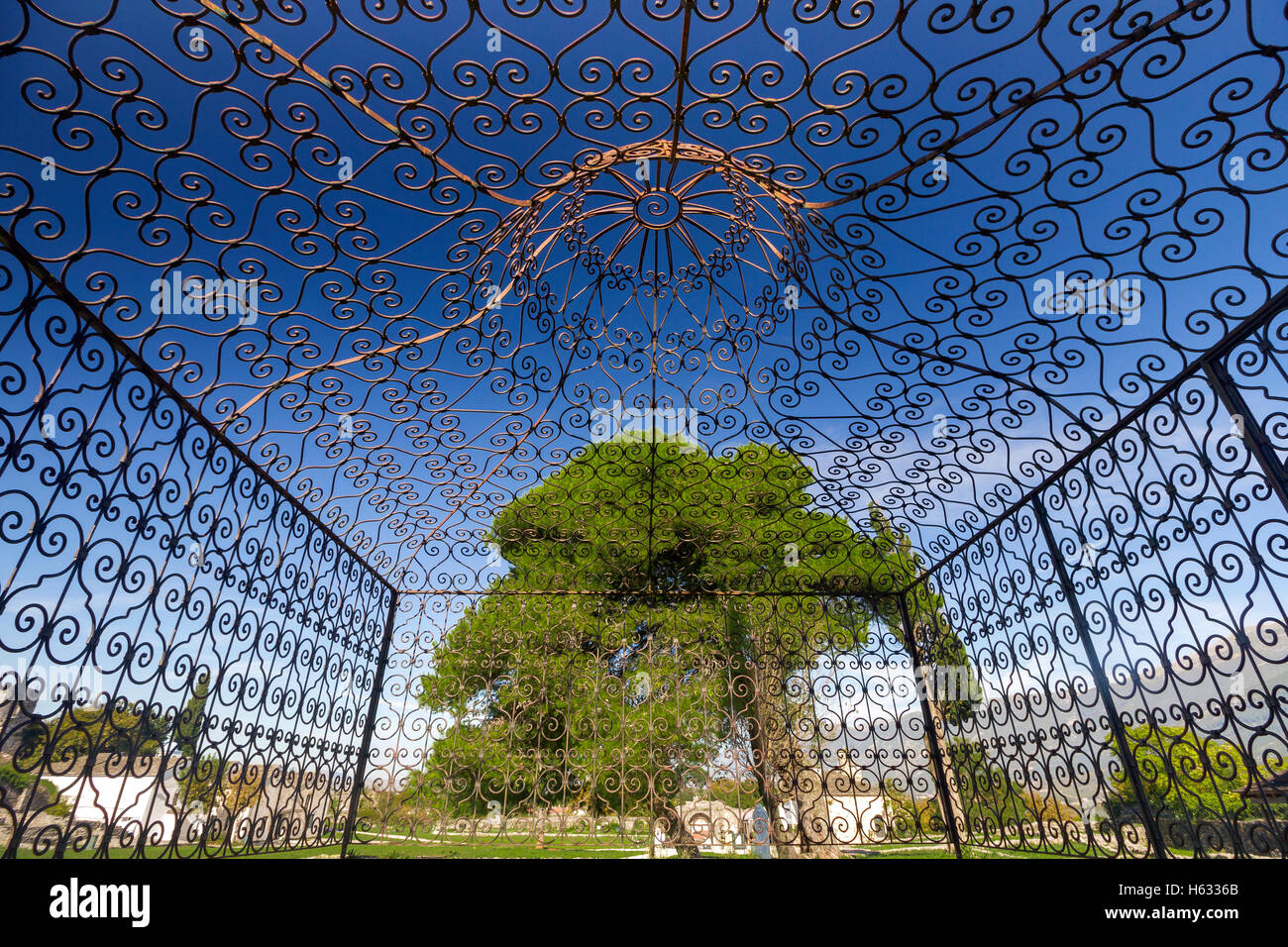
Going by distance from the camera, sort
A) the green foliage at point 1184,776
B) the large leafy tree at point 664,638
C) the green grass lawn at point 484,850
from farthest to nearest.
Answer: the large leafy tree at point 664,638, the green grass lawn at point 484,850, the green foliage at point 1184,776

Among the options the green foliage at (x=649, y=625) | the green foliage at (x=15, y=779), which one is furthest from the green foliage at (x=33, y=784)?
the green foliage at (x=649, y=625)

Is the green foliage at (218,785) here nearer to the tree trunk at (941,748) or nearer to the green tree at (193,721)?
the green tree at (193,721)

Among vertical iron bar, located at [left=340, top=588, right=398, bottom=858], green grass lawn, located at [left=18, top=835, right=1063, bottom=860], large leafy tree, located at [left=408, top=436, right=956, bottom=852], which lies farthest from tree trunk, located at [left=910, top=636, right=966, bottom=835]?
vertical iron bar, located at [left=340, top=588, right=398, bottom=858]

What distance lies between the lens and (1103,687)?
384 cm

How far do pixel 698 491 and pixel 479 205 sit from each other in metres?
3.31

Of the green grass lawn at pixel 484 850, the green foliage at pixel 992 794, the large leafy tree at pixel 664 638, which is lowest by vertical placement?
the green grass lawn at pixel 484 850

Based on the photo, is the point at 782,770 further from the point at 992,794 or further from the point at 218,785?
the point at 218,785

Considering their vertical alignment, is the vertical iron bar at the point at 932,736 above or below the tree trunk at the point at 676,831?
above

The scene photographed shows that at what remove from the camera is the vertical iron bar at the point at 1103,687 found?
3.55 metres

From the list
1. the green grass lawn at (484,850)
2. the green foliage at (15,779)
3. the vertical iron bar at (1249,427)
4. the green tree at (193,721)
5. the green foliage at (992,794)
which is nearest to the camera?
the green foliage at (15,779)

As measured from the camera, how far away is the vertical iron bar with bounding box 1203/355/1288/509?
2855mm

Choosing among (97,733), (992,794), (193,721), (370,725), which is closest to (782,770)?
(992,794)

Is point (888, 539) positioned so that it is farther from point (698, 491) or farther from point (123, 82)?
point (123, 82)

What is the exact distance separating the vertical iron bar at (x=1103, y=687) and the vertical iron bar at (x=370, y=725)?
19.8ft
